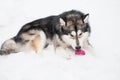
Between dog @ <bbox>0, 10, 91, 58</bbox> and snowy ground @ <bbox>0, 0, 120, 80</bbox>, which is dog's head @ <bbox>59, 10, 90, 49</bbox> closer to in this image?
dog @ <bbox>0, 10, 91, 58</bbox>

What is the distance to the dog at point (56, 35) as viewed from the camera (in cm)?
739

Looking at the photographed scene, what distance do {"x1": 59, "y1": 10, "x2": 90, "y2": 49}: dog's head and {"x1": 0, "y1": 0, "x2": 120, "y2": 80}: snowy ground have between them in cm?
44

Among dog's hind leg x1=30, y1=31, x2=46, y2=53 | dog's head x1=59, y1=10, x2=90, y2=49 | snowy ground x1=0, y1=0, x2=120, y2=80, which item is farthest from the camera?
dog's hind leg x1=30, y1=31, x2=46, y2=53

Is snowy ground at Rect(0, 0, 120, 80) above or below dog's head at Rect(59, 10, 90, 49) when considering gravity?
below

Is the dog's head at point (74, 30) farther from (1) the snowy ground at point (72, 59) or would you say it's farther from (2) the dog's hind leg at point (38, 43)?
(2) the dog's hind leg at point (38, 43)

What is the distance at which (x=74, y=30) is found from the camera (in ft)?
23.9

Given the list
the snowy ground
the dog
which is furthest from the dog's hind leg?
the snowy ground

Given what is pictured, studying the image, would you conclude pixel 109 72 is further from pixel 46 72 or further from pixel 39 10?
pixel 39 10

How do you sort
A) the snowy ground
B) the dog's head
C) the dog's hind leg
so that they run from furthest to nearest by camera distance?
the dog's hind leg → the dog's head → the snowy ground

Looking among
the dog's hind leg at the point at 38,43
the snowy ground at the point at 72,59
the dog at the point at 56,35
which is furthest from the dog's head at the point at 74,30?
the dog's hind leg at the point at 38,43

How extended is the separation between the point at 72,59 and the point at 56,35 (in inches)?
29.4

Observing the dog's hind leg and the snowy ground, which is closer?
the snowy ground

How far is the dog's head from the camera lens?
731 centimetres

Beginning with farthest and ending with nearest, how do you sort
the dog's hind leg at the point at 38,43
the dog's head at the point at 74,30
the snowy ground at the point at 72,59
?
1. the dog's hind leg at the point at 38,43
2. the dog's head at the point at 74,30
3. the snowy ground at the point at 72,59
